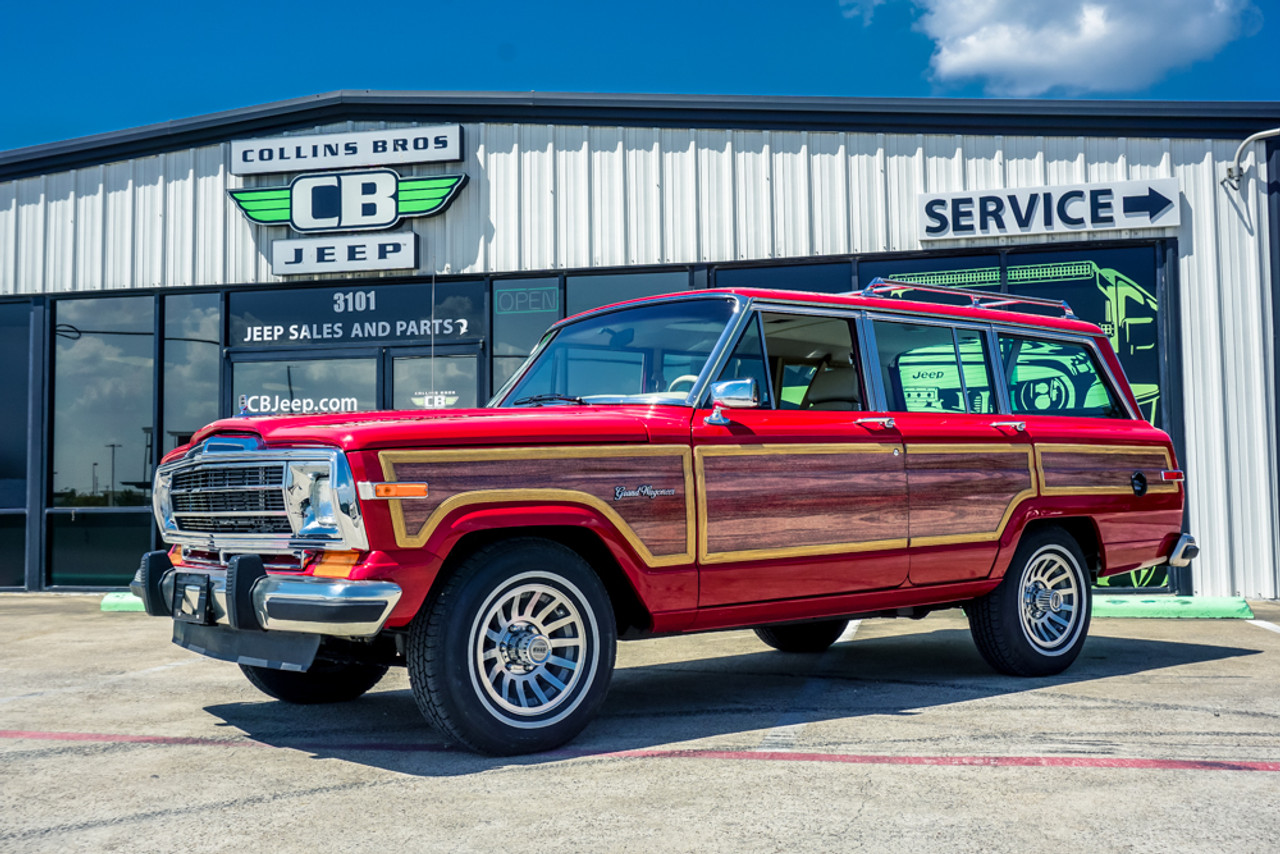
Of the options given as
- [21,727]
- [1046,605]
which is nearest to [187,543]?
[21,727]

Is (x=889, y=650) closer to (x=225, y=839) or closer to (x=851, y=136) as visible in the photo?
(x=225, y=839)

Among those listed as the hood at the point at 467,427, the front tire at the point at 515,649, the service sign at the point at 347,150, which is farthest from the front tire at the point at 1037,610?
the service sign at the point at 347,150

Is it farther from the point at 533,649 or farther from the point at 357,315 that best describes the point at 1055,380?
the point at 357,315

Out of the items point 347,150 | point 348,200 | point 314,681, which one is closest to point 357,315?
point 348,200

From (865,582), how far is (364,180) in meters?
8.98

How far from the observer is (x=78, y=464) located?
43.0ft

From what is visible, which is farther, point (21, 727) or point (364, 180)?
point (364, 180)

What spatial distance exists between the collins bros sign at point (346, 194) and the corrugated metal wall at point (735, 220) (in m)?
0.17

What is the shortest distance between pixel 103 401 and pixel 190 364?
1.14m

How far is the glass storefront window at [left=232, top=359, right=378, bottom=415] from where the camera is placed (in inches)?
500

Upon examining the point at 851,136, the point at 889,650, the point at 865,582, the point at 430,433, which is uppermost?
the point at 851,136

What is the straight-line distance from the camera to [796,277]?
1178 cm

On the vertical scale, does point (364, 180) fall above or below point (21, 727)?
above

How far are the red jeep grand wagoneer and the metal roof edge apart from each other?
4987mm
